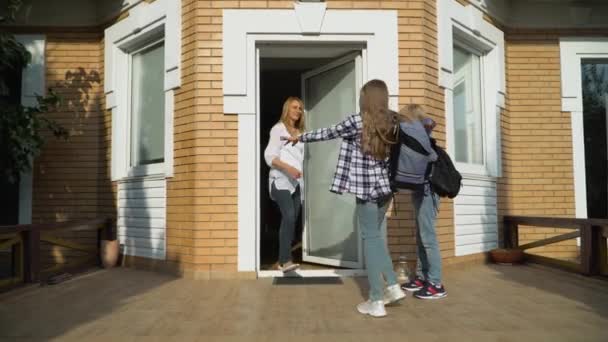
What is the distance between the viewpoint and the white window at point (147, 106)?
628cm

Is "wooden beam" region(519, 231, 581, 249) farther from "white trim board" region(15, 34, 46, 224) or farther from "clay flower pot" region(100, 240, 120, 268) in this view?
"white trim board" region(15, 34, 46, 224)

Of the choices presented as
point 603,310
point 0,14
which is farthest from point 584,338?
point 0,14

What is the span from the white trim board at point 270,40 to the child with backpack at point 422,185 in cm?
131

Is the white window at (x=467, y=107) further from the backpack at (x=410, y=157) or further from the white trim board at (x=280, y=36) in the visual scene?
the backpack at (x=410, y=157)

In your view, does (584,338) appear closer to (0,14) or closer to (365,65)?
(365,65)

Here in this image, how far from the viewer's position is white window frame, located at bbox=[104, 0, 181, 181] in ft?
18.8

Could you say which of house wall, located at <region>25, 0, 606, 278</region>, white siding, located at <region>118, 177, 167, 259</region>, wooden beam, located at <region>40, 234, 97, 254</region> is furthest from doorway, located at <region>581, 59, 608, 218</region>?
wooden beam, located at <region>40, 234, 97, 254</region>

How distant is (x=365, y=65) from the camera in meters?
5.48

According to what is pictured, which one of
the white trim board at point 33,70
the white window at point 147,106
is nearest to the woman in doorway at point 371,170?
the white window at point 147,106

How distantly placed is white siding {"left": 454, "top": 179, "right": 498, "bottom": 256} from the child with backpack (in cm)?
158

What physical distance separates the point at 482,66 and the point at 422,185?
3.65m

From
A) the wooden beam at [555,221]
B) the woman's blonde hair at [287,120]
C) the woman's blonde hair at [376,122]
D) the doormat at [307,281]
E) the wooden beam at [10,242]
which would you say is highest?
the woman's blonde hair at [287,120]

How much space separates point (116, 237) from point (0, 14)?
136 inches

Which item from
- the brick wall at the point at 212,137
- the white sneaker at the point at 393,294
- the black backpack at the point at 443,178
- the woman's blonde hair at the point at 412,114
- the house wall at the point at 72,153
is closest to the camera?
the white sneaker at the point at 393,294
